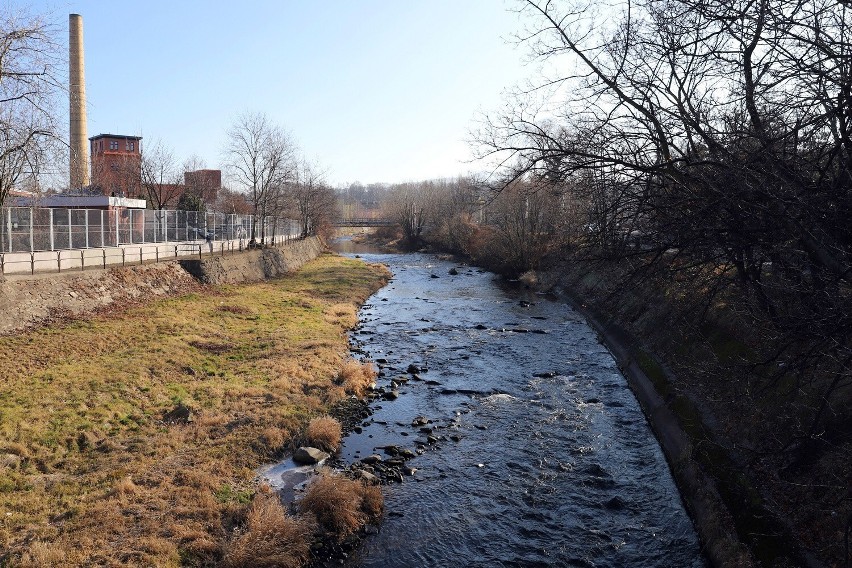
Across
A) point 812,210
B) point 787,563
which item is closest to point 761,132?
point 812,210

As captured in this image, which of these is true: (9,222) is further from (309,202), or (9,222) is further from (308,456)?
(309,202)

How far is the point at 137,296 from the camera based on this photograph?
23.4 m

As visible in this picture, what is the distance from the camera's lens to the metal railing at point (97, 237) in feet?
70.2

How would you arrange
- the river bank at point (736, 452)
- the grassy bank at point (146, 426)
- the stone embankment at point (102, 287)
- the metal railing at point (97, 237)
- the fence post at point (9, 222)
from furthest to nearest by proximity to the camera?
the metal railing at point (97, 237) < the fence post at point (9, 222) < the stone embankment at point (102, 287) < the grassy bank at point (146, 426) < the river bank at point (736, 452)

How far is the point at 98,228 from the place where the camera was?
2680 cm

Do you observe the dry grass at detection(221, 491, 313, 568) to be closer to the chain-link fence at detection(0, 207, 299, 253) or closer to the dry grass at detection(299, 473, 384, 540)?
the dry grass at detection(299, 473, 384, 540)

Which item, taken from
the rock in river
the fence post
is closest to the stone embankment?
the fence post

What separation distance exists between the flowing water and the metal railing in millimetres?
11977

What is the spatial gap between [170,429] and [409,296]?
24274 millimetres

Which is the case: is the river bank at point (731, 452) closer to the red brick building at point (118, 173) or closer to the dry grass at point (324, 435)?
the dry grass at point (324, 435)

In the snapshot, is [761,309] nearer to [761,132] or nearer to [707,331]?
[761,132]

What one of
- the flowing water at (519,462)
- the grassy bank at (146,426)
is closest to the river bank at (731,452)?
the flowing water at (519,462)

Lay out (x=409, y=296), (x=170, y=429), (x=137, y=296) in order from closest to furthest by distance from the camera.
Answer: (x=170, y=429) < (x=137, y=296) < (x=409, y=296)

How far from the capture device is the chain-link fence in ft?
70.8
